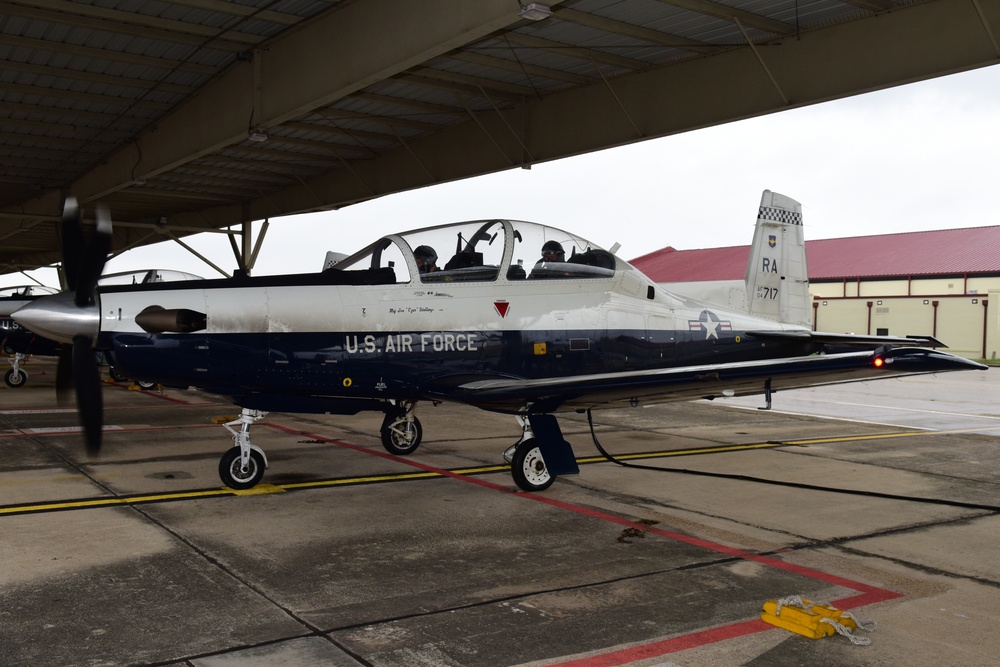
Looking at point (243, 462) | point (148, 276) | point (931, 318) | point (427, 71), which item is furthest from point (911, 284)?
point (243, 462)

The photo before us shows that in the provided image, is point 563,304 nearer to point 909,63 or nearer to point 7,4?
point 909,63

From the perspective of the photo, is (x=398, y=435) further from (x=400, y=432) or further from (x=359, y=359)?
(x=359, y=359)

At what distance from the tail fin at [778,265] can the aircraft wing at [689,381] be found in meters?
4.67

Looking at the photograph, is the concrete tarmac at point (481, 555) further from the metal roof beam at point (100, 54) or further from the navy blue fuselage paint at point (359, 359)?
the metal roof beam at point (100, 54)

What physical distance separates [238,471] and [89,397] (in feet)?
4.87

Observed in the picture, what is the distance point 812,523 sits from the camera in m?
6.27

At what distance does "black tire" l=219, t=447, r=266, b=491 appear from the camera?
23.3ft

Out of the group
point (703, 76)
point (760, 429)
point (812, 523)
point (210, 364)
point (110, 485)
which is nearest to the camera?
point (812, 523)

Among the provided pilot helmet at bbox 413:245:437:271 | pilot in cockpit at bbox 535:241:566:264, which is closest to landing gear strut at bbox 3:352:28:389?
pilot helmet at bbox 413:245:437:271

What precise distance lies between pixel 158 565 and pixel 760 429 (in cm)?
944

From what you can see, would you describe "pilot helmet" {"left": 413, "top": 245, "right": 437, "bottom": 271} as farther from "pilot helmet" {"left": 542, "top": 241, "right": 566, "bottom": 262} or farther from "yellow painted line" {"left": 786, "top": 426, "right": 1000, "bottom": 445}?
"yellow painted line" {"left": 786, "top": 426, "right": 1000, "bottom": 445}

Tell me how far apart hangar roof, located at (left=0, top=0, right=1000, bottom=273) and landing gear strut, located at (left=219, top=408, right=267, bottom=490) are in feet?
14.3

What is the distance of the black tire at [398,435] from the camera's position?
9.20 metres

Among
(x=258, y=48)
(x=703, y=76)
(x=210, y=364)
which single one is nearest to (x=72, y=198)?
(x=210, y=364)
